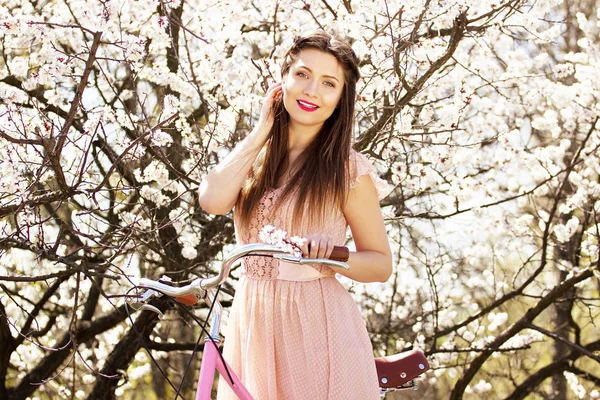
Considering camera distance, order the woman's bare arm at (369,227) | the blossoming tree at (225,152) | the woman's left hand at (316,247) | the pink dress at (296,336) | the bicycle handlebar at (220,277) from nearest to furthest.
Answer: the bicycle handlebar at (220,277)
the woman's left hand at (316,247)
the pink dress at (296,336)
the woman's bare arm at (369,227)
the blossoming tree at (225,152)

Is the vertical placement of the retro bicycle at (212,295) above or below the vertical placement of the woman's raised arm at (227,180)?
below

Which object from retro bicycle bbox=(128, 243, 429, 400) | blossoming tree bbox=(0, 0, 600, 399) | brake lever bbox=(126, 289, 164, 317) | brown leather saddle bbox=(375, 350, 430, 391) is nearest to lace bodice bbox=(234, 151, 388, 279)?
retro bicycle bbox=(128, 243, 429, 400)

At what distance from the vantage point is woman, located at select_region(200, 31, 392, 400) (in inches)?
101

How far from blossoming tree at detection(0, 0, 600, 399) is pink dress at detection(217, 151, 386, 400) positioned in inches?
39.3

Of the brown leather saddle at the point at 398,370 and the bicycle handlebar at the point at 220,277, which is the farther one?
the brown leather saddle at the point at 398,370

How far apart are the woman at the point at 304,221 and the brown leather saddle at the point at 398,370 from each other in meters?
0.45

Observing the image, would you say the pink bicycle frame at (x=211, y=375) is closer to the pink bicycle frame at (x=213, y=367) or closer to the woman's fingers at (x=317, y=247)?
the pink bicycle frame at (x=213, y=367)

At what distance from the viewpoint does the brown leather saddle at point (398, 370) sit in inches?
121

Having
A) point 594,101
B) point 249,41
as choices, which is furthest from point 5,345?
point 594,101

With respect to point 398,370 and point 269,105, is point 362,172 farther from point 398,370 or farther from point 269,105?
point 398,370

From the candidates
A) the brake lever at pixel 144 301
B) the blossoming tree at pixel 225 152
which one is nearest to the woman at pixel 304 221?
the brake lever at pixel 144 301

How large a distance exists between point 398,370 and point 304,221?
2.46 feet

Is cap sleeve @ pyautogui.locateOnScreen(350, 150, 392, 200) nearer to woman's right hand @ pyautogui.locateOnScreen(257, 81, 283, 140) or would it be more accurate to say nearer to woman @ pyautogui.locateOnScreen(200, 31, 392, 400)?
woman @ pyautogui.locateOnScreen(200, 31, 392, 400)

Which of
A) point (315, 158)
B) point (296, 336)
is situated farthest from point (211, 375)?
point (315, 158)
